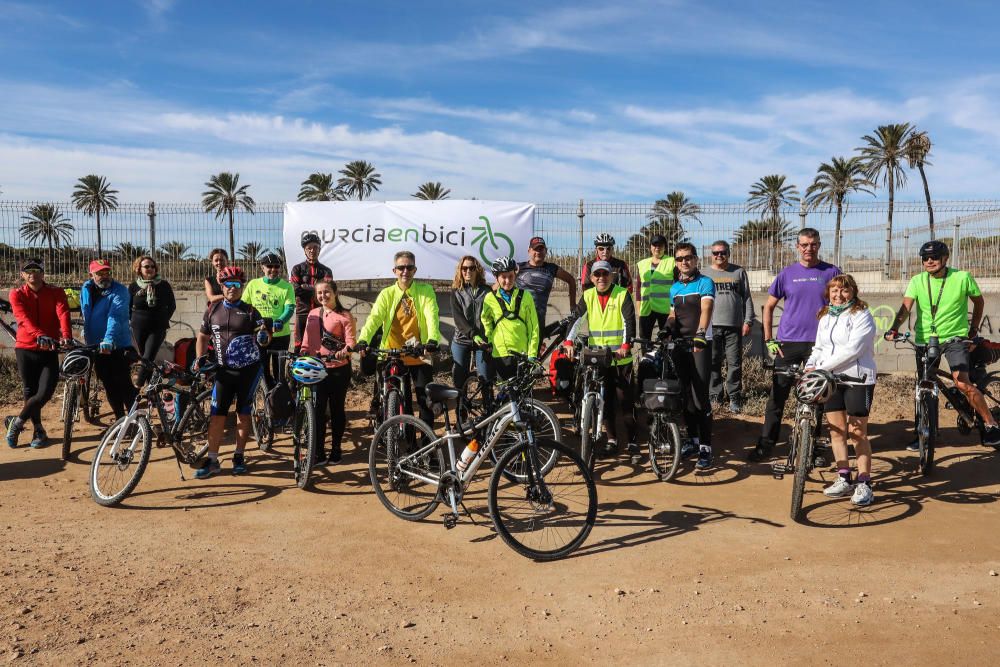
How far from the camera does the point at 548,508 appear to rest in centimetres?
476

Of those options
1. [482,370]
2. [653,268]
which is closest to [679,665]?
[482,370]

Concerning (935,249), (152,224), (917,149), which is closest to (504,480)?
(935,249)

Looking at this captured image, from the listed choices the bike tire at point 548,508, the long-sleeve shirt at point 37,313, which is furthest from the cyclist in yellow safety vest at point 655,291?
the long-sleeve shirt at point 37,313

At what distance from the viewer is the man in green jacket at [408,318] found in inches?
254

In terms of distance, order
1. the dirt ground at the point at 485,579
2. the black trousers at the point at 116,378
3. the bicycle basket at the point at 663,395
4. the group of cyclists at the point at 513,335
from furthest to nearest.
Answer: the black trousers at the point at 116,378 → the bicycle basket at the point at 663,395 → the group of cyclists at the point at 513,335 → the dirt ground at the point at 485,579

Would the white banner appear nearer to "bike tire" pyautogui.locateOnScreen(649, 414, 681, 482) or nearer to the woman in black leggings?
the woman in black leggings

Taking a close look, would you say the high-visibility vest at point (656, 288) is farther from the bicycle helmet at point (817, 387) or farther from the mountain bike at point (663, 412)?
the bicycle helmet at point (817, 387)

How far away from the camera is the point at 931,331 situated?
6.93 meters

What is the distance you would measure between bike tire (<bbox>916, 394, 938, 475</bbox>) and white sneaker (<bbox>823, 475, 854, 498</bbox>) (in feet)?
3.76

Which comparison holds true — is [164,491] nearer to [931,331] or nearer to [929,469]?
[929,469]

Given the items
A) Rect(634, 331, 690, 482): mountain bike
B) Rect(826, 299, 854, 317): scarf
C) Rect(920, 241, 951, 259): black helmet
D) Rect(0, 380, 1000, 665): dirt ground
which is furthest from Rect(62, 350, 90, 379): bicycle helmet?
Rect(920, 241, 951, 259): black helmet

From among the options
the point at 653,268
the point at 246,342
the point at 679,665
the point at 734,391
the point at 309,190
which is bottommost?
the point at 679,665

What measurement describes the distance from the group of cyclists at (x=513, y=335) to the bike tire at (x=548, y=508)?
1.68 metres

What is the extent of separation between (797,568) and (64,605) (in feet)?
13.9
